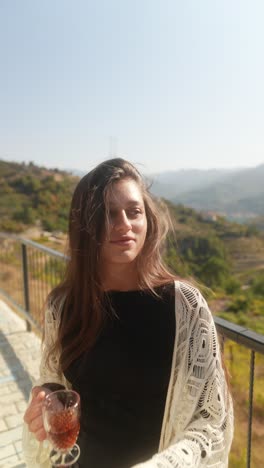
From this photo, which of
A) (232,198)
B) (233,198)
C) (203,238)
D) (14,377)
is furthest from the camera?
(232,198)

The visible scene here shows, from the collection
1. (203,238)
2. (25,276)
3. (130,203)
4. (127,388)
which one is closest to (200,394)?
(127,388)

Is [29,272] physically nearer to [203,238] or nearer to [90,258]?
[90,258]

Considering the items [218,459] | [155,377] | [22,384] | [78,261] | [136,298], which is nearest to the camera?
[218,459]

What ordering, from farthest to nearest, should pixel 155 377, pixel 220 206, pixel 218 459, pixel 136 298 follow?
pixel 220 206, pixel 136 298, pixel 155 377, pixel 218 459

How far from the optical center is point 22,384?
3.11 metres

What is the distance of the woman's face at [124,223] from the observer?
1.24 m

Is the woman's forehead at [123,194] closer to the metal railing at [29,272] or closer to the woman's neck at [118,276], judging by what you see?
the woman's neck at [118,276]

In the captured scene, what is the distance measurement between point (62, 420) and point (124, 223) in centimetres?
62

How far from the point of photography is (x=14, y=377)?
3.21 metres

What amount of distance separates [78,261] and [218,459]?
0.80 metres

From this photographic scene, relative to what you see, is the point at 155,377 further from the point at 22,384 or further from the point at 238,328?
the point at 22,384

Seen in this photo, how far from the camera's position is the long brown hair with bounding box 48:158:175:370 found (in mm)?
1271

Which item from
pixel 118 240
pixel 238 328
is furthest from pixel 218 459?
pixel 118 240

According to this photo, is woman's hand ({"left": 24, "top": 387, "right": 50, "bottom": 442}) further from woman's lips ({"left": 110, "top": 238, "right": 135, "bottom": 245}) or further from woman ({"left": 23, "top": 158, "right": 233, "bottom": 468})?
woman's lips ({"left": 110, "top": 238, "right": 135, "bottom": 245})
